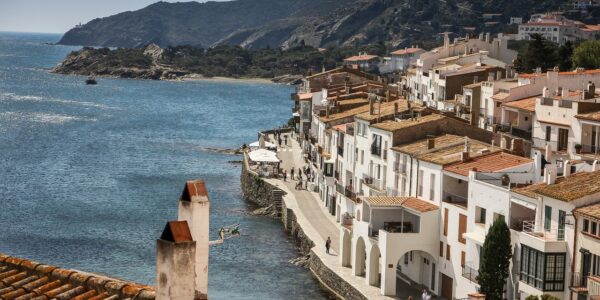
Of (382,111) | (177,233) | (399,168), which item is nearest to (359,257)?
(399,168)

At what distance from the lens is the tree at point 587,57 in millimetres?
83562

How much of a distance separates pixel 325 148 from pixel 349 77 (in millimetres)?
23466

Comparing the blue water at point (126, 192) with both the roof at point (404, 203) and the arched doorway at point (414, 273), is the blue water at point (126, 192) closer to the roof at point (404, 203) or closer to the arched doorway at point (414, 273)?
the arched doorway at point (414, 273)

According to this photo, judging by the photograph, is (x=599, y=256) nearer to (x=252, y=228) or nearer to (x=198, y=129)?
(x=252, y=228)

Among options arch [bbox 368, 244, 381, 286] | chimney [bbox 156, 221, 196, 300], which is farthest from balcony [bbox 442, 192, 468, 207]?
chimney [bbox 156, 221, 196, 300]

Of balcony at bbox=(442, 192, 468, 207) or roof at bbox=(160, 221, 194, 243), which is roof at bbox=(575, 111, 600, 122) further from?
roof at bbox=(160, 221, 194, 243)

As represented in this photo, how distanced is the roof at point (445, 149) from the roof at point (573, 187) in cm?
653

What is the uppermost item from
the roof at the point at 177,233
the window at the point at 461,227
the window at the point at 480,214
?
the roof at the point at 177,233

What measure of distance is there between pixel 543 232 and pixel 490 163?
6.74 metres

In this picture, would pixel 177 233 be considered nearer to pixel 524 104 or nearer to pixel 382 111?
pixel 382 111

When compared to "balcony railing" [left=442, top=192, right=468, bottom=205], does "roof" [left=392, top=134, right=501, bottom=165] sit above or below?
above

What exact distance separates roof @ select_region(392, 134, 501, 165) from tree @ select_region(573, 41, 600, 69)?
1361 inches

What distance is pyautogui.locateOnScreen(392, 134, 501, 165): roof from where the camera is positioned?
46122 millimetres

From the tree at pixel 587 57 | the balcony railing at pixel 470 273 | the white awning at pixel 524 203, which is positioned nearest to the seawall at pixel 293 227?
the balcony railing at pixel 470 273
